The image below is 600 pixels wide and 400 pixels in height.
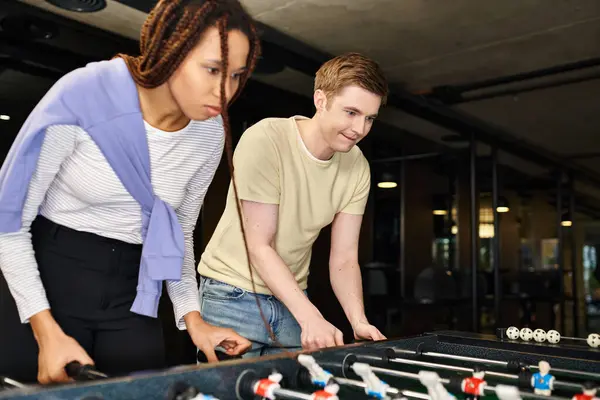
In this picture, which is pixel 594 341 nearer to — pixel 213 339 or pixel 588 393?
pixel 588 393

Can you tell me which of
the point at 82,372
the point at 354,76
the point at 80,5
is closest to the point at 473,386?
the point at 82,372

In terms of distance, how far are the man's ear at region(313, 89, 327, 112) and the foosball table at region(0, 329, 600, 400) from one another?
0.84m

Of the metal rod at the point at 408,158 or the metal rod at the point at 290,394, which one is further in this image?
the metal rod at the point at 408,158

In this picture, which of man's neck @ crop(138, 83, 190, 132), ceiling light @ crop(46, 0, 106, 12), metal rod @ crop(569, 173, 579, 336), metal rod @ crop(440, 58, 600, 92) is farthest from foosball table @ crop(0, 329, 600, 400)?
metal rod @ crop(569, 173, 579, 336)

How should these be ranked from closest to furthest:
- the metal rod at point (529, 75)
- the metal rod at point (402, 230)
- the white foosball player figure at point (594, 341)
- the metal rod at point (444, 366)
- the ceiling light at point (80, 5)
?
the metal rod at point (444, 366)
the white foosball player figure at point (594, 341)
the ceiling light at point (80, 5)
the metal rod at point (529, 75)
the metal rod at point (402, 230)

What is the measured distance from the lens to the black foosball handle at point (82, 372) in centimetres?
99

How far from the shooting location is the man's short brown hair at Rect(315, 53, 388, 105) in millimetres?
2031

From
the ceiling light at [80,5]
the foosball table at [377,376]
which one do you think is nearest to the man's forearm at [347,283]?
the foosball table at [377,376]

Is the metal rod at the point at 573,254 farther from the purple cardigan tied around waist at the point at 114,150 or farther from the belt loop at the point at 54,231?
the belt loop at the point at 54,231

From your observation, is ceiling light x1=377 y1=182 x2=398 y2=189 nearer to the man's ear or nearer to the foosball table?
the man's ear

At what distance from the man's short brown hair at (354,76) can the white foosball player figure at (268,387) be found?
1222 mm

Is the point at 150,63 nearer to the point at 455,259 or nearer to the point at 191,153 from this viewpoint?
the point at 191,153

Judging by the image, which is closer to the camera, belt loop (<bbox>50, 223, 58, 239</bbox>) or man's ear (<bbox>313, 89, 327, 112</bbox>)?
belt loop (<bbox>50, 223, 58, 239</bbox>)

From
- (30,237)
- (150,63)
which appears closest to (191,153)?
(150,63)
